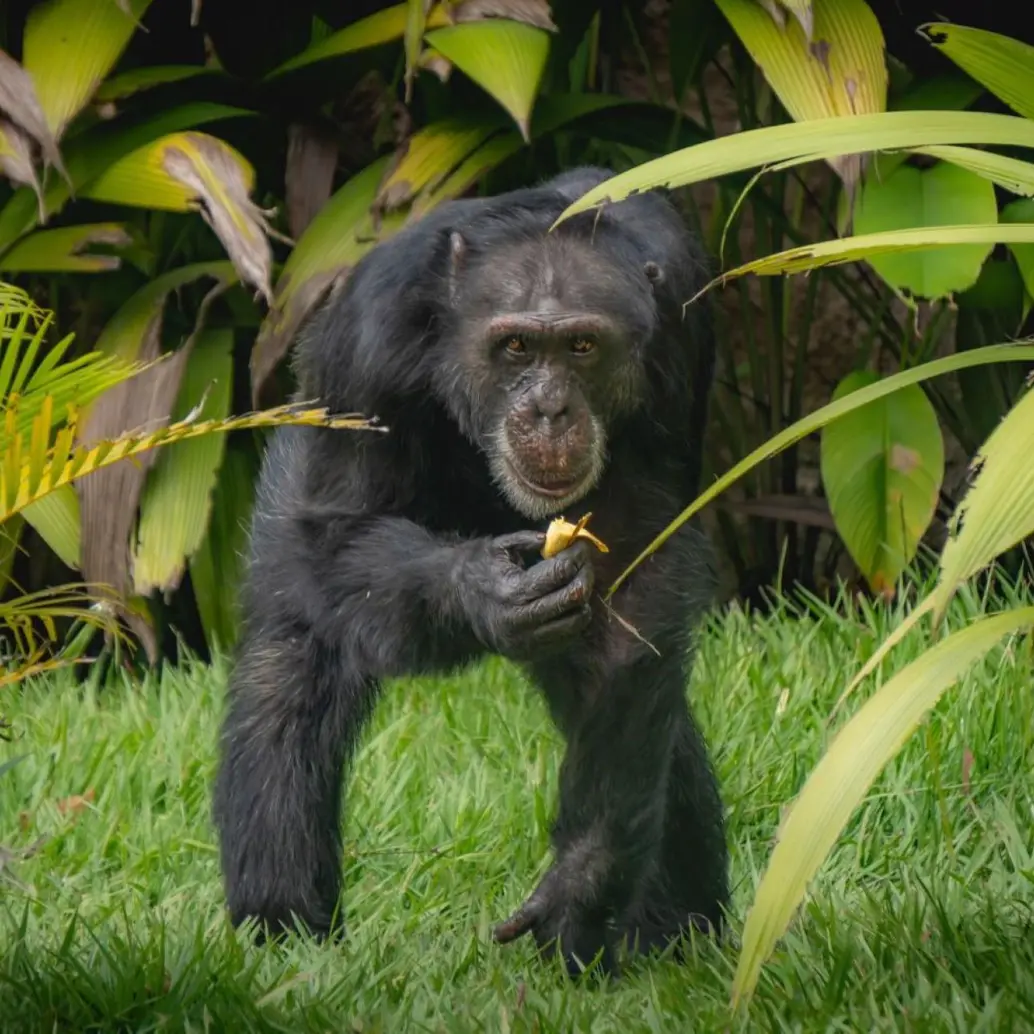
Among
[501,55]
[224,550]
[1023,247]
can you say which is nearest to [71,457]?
[501,55]

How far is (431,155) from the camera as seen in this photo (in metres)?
5.61

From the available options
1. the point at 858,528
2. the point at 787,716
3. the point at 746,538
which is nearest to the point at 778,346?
the point at 746,538

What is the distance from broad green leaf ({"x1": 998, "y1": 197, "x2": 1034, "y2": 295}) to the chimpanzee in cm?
156

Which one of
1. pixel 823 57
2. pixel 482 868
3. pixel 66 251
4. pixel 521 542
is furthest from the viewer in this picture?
pixel 66 251

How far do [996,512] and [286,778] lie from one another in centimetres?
209

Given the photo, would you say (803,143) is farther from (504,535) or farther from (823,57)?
(823,57)

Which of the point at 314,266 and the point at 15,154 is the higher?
the point at 15,154

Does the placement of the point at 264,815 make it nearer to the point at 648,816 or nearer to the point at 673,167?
the point at 648,816

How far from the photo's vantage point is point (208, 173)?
5355 millimetres

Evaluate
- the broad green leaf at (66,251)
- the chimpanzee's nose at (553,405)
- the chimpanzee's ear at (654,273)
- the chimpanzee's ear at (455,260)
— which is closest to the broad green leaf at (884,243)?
the chimpanzee's nose at (553,405)

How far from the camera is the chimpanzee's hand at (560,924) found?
3.41 metres

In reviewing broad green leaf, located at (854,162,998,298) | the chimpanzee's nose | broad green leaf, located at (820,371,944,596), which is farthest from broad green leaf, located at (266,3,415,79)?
the chimpanzee's nose

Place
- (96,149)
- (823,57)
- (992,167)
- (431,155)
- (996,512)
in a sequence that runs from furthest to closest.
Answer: (96,149)
(431,155)
(823,57)
(992,167)
(996,512)

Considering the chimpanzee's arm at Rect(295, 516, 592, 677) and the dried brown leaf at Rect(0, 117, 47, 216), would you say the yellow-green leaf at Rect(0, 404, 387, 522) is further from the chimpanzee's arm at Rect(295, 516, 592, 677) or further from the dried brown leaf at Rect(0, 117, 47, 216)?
the dried brown leaf at Rect(0, 117, 47, 216)
